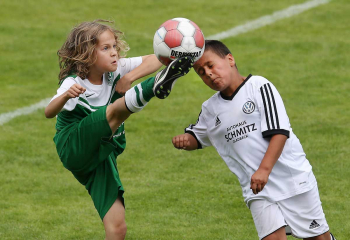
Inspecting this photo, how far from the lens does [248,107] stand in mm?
4340

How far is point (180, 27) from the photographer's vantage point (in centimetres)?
465

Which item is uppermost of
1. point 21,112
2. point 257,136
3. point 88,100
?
point 257,136

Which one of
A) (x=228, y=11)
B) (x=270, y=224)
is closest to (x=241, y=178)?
(x=270, y=224)

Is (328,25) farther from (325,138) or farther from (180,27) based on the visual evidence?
(180,27)

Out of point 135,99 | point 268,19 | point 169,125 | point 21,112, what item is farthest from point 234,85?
point 268,19

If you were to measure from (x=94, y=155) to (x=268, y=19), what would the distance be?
911 cm

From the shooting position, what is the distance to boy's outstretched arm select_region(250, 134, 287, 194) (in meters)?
4.09

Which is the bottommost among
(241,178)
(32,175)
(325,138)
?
(32,175)

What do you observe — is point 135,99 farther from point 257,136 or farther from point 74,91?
point 257,136

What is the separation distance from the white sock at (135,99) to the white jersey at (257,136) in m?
0.52

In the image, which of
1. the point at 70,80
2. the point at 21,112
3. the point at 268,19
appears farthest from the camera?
the point at 268,19

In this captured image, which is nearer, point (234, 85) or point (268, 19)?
point (234, 85)

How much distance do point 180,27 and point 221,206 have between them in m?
2.29

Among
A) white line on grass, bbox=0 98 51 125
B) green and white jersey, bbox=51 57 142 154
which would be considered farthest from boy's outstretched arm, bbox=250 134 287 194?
white line on grass, bbox=0 98 51 125
